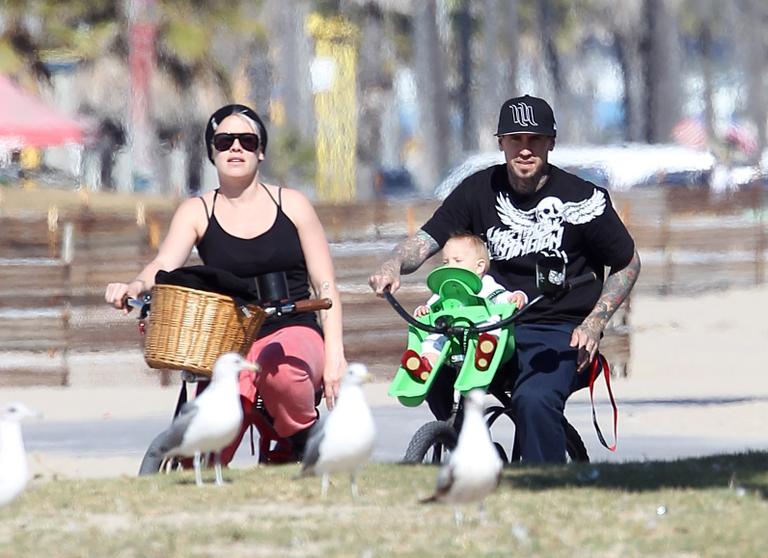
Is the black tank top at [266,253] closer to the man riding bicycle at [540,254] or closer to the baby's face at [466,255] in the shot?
the man riding bicycle at [540,254]

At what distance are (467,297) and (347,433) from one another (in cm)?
185

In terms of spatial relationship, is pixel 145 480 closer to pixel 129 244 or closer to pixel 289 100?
pixel 129 244

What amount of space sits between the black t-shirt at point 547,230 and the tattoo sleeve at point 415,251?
0.05 m

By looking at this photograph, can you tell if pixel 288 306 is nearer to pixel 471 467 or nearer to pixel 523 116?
pixel 523 116

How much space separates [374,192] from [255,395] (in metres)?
51.2

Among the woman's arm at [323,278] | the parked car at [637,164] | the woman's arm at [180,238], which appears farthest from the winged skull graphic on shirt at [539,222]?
the parked car at [637,164]

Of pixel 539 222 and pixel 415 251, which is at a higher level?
pixel 539 222

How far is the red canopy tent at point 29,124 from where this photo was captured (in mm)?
37219

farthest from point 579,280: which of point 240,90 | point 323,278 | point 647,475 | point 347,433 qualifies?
point 240,90

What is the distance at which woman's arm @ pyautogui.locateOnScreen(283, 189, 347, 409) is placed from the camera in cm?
857

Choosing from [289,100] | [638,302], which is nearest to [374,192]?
[289,100]

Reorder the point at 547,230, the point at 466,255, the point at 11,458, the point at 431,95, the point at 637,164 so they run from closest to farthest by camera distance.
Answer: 1. the point at 11,458
2. the point at 547,230
3. the point at 466,255
4. the point at 431,95
5. the point at 637,164

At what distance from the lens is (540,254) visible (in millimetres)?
8578

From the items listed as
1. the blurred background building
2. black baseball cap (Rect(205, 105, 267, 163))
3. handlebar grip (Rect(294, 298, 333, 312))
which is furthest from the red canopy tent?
handlebar grip (Rect(294, 298, 333, 312))
